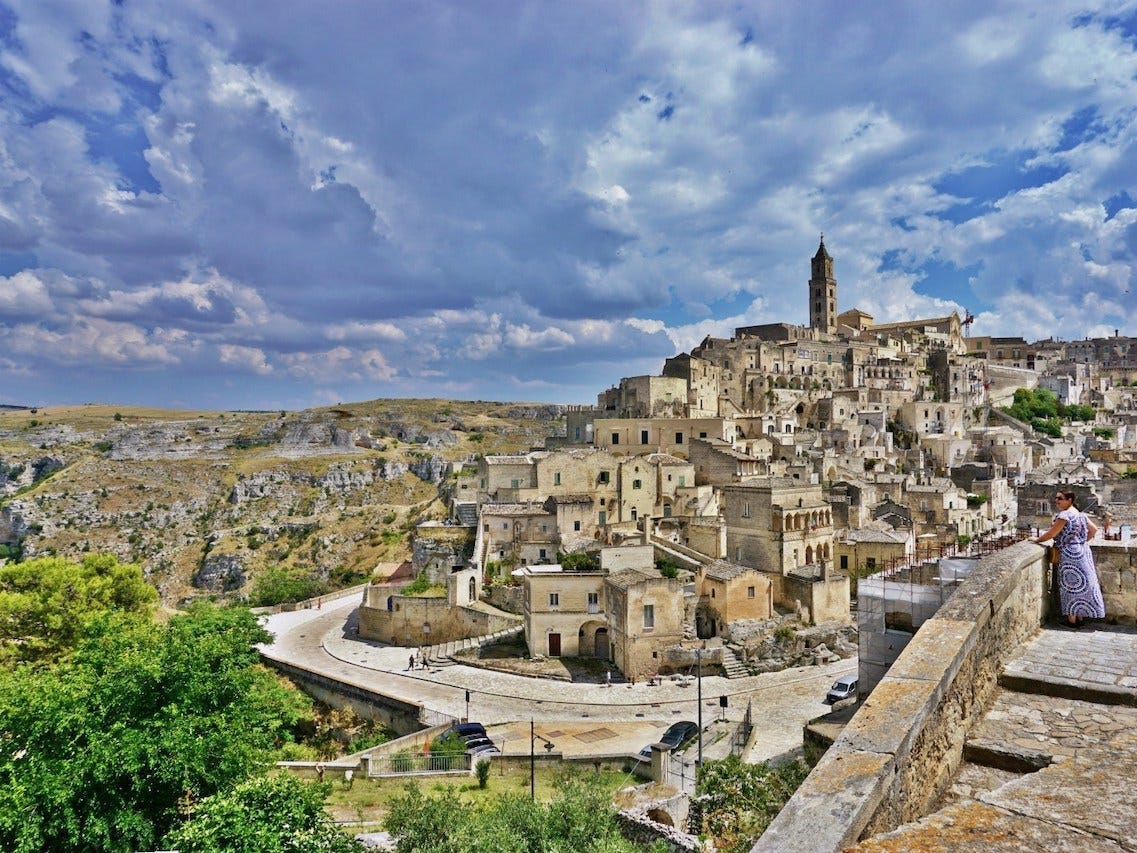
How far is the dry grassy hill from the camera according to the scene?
72.6 meters

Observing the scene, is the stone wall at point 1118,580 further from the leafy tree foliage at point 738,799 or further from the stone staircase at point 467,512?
the stone staircase at point 467,512

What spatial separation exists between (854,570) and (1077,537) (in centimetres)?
3660

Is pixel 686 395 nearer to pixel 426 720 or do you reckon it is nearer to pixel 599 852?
pixel 426 720

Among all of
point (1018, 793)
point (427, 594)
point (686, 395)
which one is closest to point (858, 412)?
point (686, 395)

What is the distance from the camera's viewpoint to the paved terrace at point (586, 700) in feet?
84.3

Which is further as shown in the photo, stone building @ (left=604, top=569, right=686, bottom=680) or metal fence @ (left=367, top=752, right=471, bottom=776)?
stone building @ (left=604, top=569, right=686, bottom=680)

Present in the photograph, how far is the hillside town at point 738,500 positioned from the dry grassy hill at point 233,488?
58.3 ft

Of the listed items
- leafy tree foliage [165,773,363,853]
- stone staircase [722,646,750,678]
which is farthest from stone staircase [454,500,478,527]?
leafy tree foliage [165,773,363,853]

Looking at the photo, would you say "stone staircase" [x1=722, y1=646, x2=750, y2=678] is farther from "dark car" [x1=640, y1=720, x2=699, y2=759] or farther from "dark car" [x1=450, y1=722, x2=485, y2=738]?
"dark car" [x1=450, y1=722, x2=485, y2=738]

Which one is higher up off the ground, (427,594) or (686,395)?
(686,395)

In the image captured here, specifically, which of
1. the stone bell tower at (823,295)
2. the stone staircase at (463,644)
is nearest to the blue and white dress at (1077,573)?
the stone staircase at (463,644)

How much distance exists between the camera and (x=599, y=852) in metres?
11.5

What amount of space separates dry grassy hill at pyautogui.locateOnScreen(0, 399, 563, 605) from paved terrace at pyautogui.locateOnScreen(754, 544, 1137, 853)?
56647 millimetres

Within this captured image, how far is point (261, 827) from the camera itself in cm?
1205
